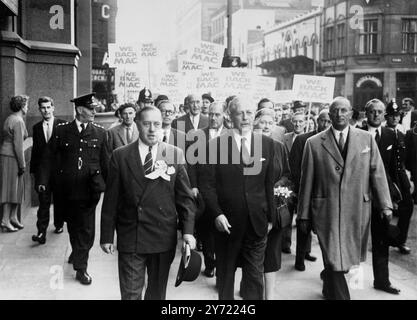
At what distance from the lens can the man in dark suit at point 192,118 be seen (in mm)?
9008

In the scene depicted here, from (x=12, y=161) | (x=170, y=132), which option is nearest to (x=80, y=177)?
(x=170, y=132)

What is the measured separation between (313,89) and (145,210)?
7890mm

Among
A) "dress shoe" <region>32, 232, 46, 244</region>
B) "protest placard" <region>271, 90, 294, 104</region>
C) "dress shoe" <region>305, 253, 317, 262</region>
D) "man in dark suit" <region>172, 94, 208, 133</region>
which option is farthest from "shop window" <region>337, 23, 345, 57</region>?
"dress shoe" <region>32, 232, 46, 244</region>

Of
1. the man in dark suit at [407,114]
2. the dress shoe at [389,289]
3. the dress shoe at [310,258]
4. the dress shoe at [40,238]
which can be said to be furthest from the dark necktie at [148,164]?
the man in dark suit at [407,114]

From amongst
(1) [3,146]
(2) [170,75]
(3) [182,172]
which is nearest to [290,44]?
(2) [170,75]

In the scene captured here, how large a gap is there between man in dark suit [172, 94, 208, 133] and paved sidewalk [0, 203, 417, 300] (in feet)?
6.91

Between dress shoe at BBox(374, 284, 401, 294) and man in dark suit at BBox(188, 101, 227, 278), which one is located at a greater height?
man in dark suit at BBox(188, 101, 227, 278)

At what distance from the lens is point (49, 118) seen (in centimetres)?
877

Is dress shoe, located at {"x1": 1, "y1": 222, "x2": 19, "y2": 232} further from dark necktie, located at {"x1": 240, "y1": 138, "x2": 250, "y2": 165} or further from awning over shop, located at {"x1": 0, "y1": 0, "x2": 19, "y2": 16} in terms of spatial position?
dark necktie, located at {"x1": 240, "y1": 138, "x2": 250, "y2": 165}

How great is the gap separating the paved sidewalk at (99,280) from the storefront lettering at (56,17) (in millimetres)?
5187

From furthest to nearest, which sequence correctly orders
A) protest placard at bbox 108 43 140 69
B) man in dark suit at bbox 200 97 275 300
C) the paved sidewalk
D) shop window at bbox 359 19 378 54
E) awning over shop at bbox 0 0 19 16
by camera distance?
1. shop window at bbox 359 19 378 54
2. protest placard at bbox 108 43 140 69
3. awning over shop at bbox 0 0 19 16
4. the paved sidewalk
5. man in dark suit at bbox 200 97 275 300

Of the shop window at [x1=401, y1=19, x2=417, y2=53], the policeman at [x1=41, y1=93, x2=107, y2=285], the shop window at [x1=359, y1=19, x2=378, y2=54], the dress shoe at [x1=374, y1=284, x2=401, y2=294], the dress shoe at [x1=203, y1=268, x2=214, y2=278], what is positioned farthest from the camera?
the shop window at [x1=359, y1=19, x2=378, y2=54]

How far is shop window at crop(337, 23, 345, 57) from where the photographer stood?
44894mm

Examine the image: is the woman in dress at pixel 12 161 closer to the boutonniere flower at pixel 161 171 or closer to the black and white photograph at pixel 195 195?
the black and white photograph at pixel 195 195
